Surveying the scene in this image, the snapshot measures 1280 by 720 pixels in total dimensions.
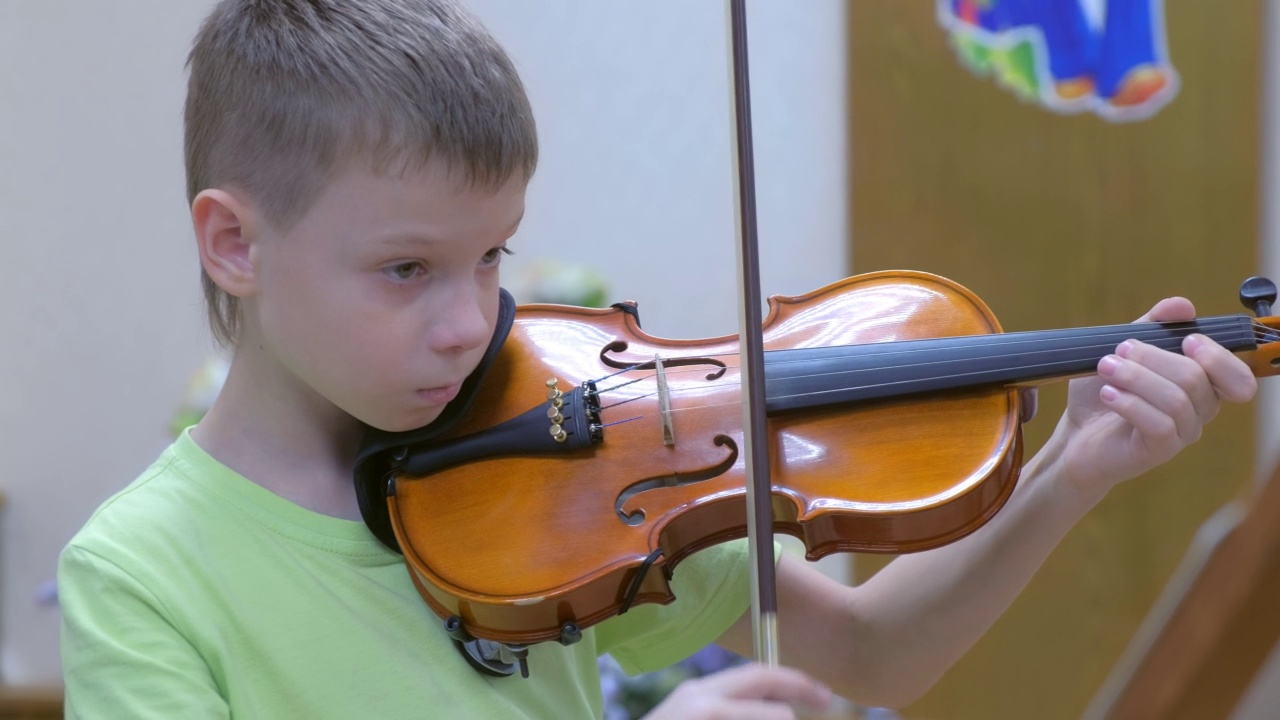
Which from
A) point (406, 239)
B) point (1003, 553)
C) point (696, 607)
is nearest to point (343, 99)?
point (406, 239)

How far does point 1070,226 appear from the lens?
1.84m

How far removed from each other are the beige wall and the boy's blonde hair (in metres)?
1.36

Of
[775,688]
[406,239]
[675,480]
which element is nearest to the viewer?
[775,688]

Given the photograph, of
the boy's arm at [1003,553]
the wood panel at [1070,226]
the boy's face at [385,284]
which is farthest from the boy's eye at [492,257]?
the wood panel at [1070,226]

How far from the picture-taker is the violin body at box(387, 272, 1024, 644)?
70 centimetres

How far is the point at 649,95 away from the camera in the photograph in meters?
2.08

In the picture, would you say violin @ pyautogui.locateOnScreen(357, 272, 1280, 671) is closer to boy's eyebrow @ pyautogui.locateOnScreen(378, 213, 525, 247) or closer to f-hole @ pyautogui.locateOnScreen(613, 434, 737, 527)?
f-hole @ pyautogui.locateOnScreen(613, 434, 737, 527)

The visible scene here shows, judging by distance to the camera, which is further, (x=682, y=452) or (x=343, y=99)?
(x=682, y=452)

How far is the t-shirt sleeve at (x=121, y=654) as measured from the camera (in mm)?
605

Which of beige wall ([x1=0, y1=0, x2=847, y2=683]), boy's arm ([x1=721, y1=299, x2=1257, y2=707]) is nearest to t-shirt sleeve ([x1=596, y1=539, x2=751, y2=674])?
boy's arm ([x1=721, y1=299, x2=1257, y2=707])

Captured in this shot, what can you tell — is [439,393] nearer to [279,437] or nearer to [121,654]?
[279,437]

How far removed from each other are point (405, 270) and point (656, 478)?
220mm

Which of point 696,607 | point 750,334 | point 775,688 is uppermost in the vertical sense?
point 750,334

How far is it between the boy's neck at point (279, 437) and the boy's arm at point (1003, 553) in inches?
12.2
